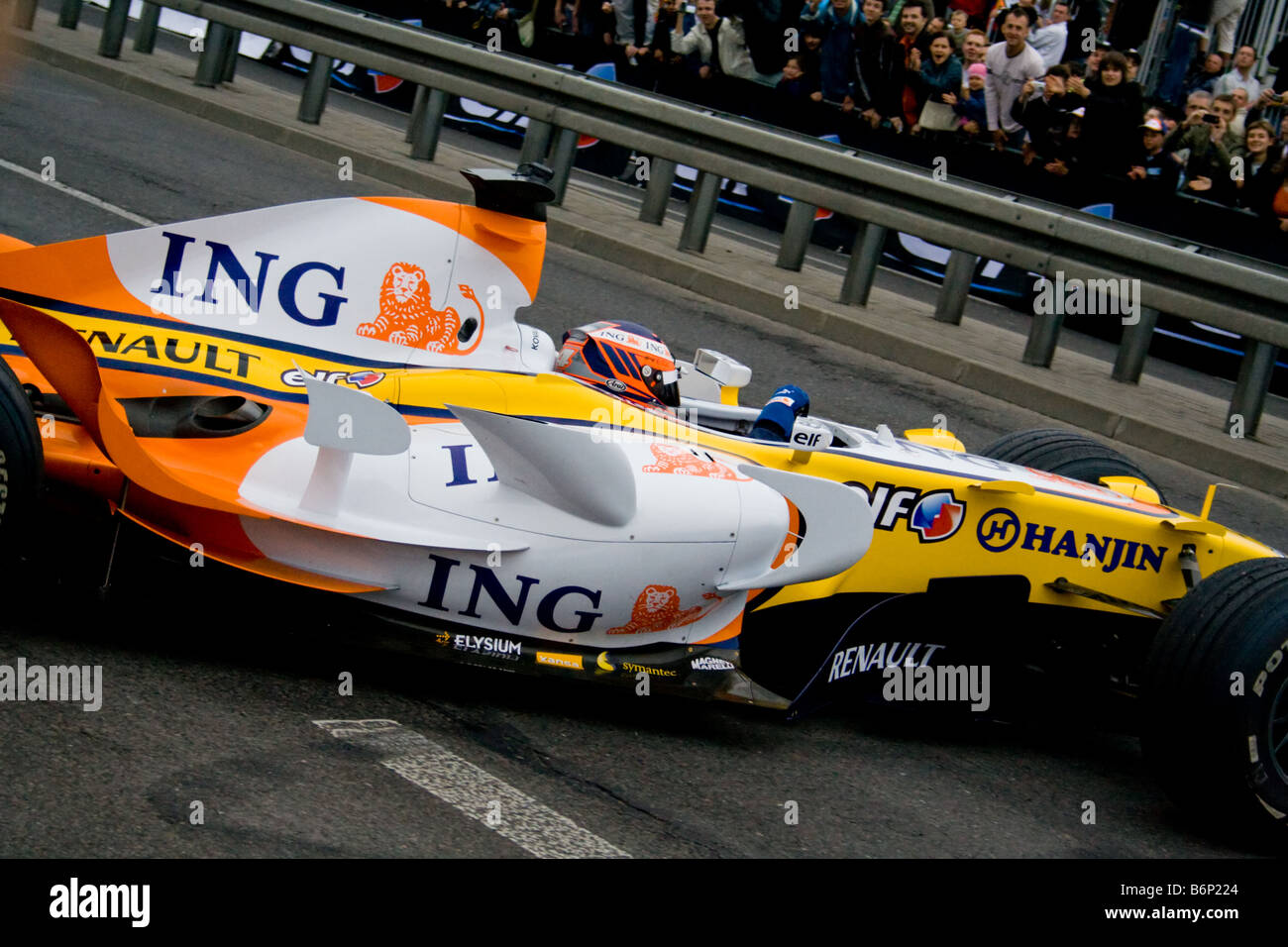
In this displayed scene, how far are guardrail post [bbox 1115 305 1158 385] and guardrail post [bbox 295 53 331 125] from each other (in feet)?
24.9

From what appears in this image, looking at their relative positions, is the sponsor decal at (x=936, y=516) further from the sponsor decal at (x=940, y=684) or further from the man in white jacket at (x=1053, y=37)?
the man in white jacket at (x=1053, y=37)

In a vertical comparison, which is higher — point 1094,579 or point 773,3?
point 773,3

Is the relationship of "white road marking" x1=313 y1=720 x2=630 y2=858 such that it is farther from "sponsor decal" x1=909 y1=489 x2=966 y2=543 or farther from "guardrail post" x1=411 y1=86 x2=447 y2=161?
"guardrail post" x1=411 y1=86 x2=447 y2=161

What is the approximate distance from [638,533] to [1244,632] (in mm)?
1928

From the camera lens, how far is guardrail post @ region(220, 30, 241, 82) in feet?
48.1

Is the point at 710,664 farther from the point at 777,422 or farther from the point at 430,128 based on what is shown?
the point at 430,128

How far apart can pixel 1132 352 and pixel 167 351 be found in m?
7.69

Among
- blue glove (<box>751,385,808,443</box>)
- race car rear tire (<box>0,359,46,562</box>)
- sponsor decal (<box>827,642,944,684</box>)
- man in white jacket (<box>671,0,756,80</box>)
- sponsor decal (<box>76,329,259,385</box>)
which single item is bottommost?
sponsor decal (<box>827,642,944,684</box>)

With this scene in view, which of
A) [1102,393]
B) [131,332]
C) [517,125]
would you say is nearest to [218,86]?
[517,125]

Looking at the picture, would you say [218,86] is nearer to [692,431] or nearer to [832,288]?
[832,288]

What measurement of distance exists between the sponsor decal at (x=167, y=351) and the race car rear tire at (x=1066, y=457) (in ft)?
10.1

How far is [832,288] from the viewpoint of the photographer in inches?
473

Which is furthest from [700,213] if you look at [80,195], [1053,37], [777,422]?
[777,422]

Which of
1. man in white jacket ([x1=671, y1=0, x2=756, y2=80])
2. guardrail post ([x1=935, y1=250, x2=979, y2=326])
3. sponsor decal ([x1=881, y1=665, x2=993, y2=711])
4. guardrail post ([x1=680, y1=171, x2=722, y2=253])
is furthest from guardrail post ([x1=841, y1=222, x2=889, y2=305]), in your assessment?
sponsor decal ([x1=881, y1=665, x2=993, y2=711])
